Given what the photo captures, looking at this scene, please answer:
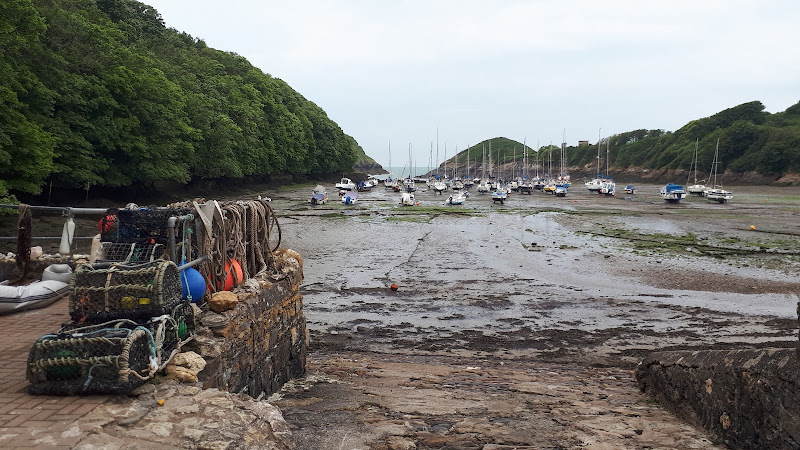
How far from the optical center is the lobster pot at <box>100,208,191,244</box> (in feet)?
20.0

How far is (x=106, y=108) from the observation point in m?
33.6

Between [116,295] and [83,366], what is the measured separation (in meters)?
0.76

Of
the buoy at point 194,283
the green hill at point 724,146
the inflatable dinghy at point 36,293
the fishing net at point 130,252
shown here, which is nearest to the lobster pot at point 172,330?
the buoy at point 194,283

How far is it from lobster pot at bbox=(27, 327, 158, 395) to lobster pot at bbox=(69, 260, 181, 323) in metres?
0.53

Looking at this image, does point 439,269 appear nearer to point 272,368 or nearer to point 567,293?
point 567,293

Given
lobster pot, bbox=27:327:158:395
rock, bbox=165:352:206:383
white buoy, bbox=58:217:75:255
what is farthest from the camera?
white buoy, bbox=58:217:75:255

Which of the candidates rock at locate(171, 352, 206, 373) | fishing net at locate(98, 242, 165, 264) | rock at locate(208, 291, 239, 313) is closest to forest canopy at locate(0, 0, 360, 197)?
fishing net at locate(98, 242, 165, 264)

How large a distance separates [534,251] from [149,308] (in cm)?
2401

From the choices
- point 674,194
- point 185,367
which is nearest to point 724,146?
point 674,194

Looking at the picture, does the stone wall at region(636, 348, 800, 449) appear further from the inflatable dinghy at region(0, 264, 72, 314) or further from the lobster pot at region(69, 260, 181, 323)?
the inflatable dinghy at region(0, 264, 72, 314)

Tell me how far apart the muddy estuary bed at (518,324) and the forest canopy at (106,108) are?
1197 centimetres

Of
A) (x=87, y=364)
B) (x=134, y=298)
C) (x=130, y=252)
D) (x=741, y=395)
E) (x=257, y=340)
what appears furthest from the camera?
(x=257, y=340)

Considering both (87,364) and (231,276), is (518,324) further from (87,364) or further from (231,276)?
(87,364)

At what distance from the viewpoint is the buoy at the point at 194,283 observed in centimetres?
592
